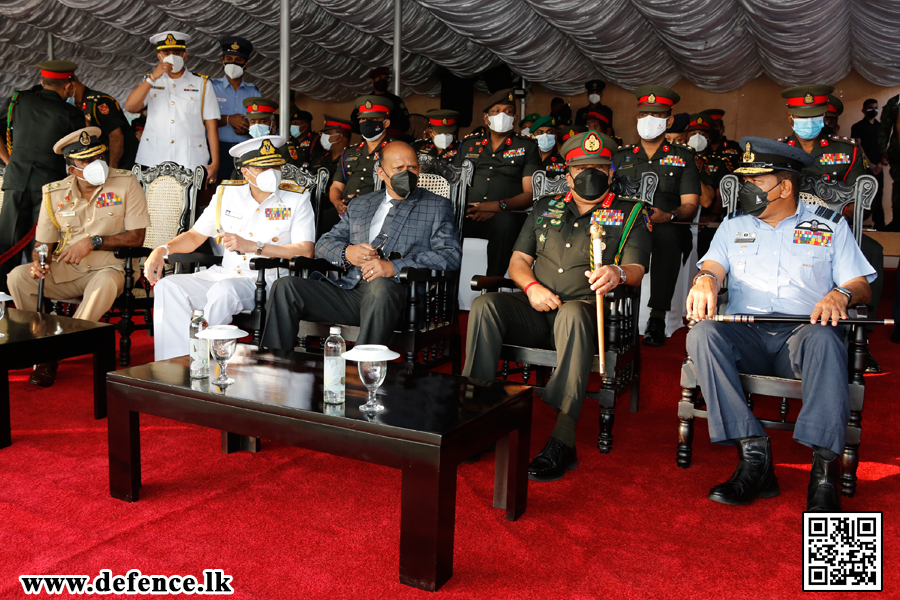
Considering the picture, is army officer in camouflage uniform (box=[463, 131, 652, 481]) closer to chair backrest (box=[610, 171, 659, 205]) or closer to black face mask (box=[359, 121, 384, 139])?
chair backrest (box=[610, 171, 659, 205])

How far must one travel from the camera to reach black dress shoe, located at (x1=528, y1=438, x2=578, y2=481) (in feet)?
7.67

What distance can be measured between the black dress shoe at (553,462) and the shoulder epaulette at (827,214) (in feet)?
3.94

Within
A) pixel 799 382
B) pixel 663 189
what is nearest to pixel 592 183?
pixel 799 382

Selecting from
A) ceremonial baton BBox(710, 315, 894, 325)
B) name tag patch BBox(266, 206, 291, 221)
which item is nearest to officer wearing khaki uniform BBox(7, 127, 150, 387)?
name tag patch BBox(266, 206, 291, 221)

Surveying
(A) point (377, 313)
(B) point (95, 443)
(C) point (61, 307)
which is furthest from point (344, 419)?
(C) point (61, 307)

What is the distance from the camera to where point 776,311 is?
2.55 m

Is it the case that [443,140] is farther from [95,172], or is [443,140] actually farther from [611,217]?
[611,217]

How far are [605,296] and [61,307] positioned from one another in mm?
3060

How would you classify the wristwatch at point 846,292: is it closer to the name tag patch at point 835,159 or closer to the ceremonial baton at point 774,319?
the ceremonial baton at point 774,319

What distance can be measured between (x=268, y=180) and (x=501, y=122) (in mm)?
1972

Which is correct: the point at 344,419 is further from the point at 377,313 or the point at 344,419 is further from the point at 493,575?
the point at 377,313

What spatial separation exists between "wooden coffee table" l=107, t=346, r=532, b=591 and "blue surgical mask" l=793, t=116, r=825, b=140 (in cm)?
274

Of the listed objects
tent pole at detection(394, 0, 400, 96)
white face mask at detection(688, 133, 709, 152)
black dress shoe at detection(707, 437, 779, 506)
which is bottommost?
black dress shoe at detection(707, 437, 779, 506)

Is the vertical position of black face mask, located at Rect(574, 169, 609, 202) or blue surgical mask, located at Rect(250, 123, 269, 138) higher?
blue surgical mask, located at Rect(250, 123, 269, 138)
